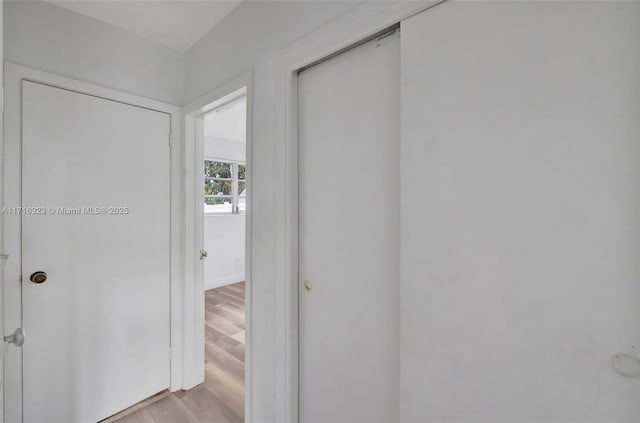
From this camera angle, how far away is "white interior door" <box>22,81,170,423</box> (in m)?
1.52

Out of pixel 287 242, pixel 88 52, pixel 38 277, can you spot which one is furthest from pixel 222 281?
pixel 287 242

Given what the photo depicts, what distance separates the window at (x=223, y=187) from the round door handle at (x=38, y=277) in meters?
2.95

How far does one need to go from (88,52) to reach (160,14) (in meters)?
0.50

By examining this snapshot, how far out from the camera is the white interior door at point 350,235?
1006mm

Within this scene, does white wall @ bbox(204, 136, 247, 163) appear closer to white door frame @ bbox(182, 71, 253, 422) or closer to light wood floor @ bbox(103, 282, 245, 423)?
white door frame @ bbox(182, 71, 253, 422)

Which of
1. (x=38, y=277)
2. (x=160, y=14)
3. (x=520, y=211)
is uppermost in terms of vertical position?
(x=160, y=14)

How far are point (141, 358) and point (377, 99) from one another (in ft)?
7.30

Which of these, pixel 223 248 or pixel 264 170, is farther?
pixel 223 248

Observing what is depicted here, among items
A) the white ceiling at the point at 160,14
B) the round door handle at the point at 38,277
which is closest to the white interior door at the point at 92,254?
the round door handle at the point at 38,277

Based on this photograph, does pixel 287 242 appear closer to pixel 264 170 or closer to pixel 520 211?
pixel 264 170

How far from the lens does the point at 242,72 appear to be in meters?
1.52

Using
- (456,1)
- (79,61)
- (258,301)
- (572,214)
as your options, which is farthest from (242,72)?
(572,214)

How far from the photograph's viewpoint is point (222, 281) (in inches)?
180

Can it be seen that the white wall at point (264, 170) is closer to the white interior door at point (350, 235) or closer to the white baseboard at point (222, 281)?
the white interior door at point (350, 235)
